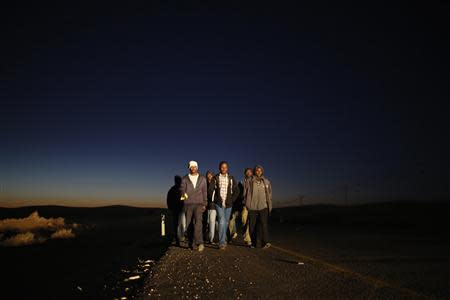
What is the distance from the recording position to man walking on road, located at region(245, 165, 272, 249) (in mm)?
11398

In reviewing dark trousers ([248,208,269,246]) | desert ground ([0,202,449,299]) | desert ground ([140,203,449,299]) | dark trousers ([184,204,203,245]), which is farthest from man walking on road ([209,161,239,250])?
desert ground ([140,203,449,299])

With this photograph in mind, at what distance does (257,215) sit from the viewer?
1163 cm

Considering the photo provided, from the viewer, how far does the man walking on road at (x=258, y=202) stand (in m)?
11.4

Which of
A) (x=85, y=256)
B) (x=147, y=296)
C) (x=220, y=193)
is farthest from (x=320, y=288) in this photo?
(x=85, y=256)

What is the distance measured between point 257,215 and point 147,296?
6561 mm

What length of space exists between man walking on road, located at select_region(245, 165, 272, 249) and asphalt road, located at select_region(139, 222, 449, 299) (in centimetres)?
174

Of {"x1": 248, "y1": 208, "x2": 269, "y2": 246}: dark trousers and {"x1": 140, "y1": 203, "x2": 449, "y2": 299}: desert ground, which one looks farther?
{"x1": 248, "y1": 208, "x2": 269, "y2": 246}: dark trousers

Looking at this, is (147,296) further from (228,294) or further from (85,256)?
(85,256)

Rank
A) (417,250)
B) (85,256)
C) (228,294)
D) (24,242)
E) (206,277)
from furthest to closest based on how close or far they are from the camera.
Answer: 1. (24,242)
2. (85,256)
3. (417,250)
4. (206,277)
5. (228,294)

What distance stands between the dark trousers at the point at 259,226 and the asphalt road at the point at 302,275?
1541 mm

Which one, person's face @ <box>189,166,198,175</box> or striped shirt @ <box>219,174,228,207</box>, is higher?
person's face @ <box>189,166,198,175</box>

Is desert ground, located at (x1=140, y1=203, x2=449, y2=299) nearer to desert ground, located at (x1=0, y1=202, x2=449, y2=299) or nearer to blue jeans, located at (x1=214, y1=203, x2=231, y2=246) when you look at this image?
desert ground, located at (x1=0, y1=202, x2=449, y2=299)

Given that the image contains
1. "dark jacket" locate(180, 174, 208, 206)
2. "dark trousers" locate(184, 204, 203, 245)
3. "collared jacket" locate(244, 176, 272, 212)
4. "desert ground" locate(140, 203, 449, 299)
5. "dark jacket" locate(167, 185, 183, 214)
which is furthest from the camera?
"dark jacket" locate(167, 185, 183, 214)

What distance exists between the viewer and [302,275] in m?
6.55
